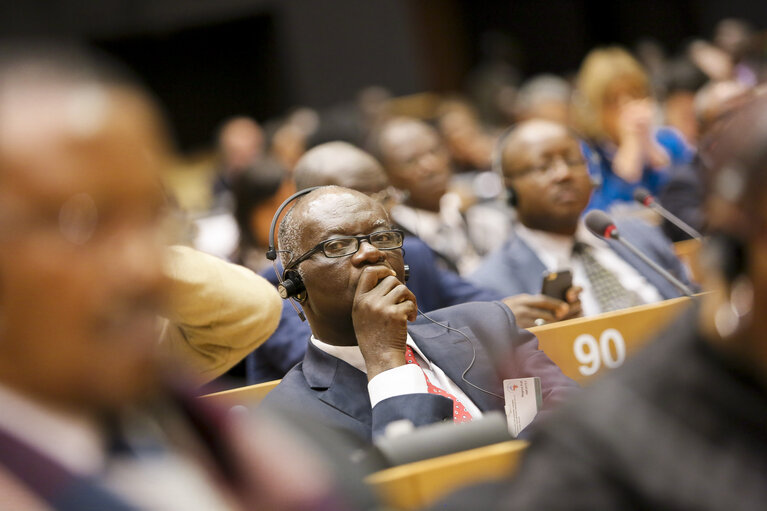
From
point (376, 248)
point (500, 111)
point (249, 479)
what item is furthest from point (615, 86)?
point (249, 479)

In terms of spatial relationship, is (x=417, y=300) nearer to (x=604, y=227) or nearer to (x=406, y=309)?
(x=406, y=309)

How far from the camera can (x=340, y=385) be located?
177 centimetres

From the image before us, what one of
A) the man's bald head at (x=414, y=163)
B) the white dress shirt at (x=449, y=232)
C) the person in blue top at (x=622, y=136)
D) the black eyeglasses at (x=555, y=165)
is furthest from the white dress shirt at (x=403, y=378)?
the person in blue top at (x=622, y=136)

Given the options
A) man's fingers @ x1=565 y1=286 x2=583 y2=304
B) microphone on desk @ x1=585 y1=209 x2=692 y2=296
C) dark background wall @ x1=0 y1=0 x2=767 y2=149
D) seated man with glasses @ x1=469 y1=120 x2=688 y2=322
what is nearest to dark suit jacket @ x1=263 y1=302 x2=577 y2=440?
man's fingers @ x1=565 y1=286 x2=583 y2=304

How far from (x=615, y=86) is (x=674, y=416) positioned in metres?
3.83

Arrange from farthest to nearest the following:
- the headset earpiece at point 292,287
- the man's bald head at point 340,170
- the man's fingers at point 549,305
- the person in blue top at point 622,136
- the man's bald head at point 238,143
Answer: the man's bald head at point 238,143
the person in blue top at point 622,136
the man's bald head at point 340,170
the man's fingers at point 549,305
the headset earpiece at point 292,287

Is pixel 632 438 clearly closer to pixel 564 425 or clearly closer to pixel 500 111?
pixel 564 425

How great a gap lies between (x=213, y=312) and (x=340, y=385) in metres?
0.31

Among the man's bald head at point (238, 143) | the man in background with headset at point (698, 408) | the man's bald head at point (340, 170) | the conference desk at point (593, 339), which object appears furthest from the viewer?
the man's bald head at point (238, 143)

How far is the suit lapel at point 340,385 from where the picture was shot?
1.74m

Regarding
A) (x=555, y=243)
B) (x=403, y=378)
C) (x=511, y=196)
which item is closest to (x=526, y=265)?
(x=555, y=243)

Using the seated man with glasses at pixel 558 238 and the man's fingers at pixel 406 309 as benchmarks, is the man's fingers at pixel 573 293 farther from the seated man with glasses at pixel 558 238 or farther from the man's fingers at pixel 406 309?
the man's fingers at pixel 406 309

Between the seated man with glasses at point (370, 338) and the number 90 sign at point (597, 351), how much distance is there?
0.13 metres

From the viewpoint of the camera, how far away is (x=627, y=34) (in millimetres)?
9523
